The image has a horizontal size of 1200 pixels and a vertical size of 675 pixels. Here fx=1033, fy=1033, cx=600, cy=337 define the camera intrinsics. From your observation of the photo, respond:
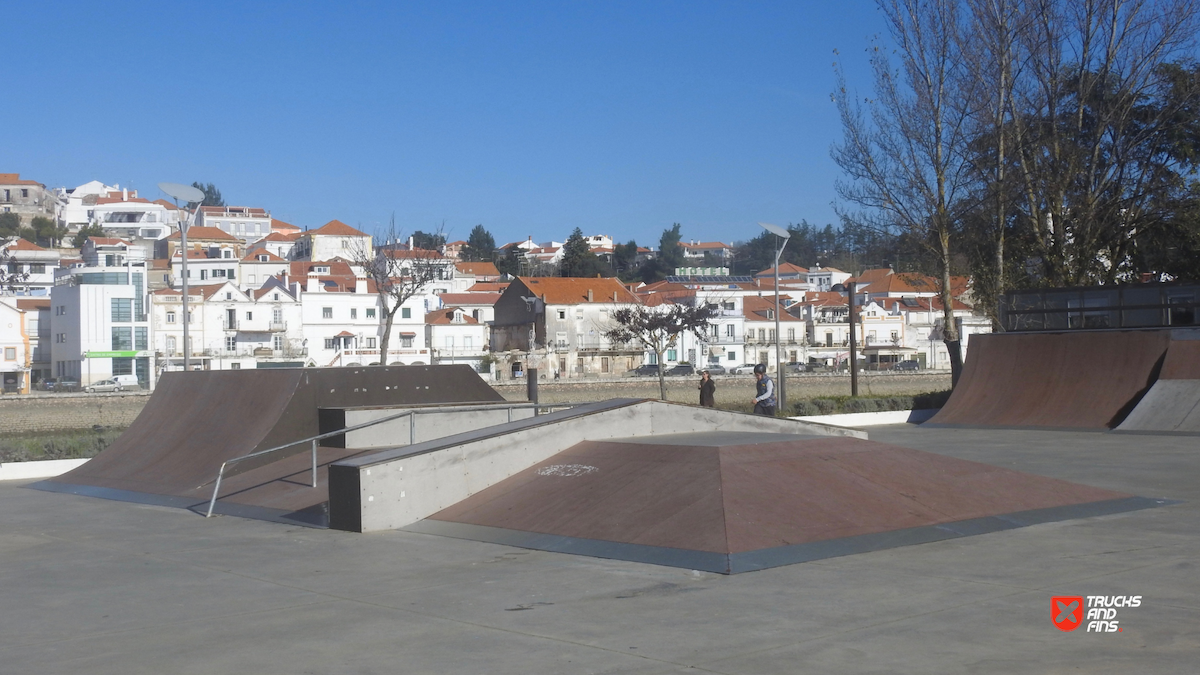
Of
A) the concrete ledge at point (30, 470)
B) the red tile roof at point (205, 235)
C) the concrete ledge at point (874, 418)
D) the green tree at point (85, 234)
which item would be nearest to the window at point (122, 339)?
the concrete ledge at point (30, 470)

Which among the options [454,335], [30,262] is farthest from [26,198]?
[454,335]

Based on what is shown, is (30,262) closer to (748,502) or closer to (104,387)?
(104,387)

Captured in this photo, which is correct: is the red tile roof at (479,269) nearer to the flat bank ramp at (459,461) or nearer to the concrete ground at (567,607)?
the flat bank ramp at (459,461)

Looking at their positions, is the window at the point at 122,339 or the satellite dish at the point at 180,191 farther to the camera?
the window at the point at 122,339

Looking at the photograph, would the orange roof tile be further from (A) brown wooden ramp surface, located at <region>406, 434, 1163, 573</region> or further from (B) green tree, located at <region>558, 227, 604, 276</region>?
(A) brown wooden ramp surface, located at <region>406, 434, 1163, 573</region>

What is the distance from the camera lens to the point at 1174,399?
66.9ft

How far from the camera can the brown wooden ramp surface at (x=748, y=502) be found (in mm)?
8391

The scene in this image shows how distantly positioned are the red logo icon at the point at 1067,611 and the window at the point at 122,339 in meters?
67.7

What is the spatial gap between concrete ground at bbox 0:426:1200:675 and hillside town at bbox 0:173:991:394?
41.6 meters

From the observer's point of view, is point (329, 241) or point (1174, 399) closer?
point (1174, 399)

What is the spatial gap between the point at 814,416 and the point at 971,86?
10.6 metres

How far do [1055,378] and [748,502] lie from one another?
17048 millimetres

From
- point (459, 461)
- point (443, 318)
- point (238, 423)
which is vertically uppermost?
point (443, 318)

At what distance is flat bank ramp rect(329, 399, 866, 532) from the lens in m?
10.2
